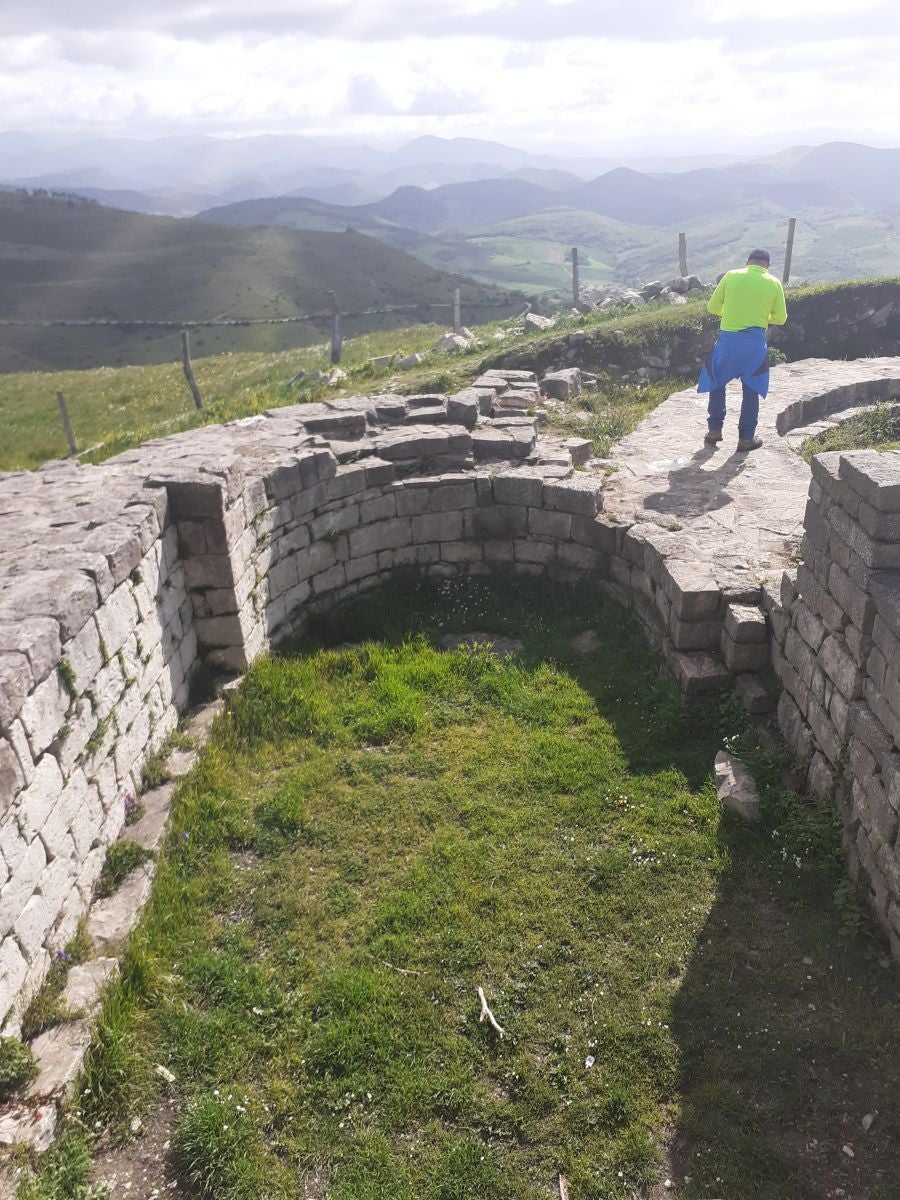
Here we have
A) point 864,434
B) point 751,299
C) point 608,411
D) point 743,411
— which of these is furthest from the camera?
point 608,411

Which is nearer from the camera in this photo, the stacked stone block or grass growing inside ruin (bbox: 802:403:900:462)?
the stacked stone block

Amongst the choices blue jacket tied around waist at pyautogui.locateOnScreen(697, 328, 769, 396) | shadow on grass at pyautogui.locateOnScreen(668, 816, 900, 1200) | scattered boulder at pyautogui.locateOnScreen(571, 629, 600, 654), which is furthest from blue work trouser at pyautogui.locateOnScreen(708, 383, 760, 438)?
shadow on grass at pyautogui.locateOnScreen(668, 816, 900, 1200)

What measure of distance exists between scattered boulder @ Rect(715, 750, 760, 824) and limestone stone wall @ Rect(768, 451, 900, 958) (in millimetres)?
431

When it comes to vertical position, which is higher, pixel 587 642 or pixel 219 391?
pixel 587 642

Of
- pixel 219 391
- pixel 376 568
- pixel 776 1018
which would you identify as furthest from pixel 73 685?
pixel 219 391

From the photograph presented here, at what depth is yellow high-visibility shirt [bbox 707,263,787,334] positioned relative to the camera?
10.2 metres

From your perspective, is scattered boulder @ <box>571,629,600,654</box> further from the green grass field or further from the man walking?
the man walking

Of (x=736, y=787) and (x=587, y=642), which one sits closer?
(x=736, y=787)

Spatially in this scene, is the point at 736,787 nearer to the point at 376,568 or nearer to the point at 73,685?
the point at 73,685

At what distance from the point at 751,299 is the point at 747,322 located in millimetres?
282

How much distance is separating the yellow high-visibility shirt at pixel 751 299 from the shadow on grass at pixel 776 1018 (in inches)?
230

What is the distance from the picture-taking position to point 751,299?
10.2 metres

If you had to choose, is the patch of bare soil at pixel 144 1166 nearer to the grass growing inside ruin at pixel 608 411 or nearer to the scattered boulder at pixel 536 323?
the grass growing inside ruin at pixel 608 411

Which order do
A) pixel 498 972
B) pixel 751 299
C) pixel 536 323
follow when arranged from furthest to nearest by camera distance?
pixel 536 323, pixel 751 299, pixel 498 972
